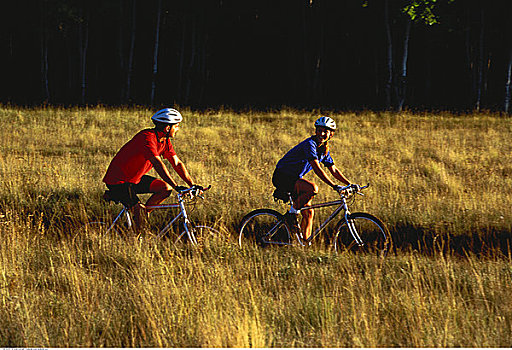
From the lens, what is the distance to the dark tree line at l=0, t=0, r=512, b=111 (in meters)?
35.4

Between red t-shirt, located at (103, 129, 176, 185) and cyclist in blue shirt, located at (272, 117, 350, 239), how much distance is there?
144 centimetres

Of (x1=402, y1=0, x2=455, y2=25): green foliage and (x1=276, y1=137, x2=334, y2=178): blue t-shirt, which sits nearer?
(x1=276, y1=137, x2=334, y2=178): blue t-shirt

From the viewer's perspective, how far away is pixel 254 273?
645 cm

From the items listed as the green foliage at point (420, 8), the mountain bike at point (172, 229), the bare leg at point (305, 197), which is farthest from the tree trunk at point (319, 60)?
the mountain bike at point (172, 229)

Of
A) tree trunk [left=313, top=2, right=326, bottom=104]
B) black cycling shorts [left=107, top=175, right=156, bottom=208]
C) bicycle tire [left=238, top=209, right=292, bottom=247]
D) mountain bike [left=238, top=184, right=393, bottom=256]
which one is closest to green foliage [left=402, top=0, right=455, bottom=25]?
tree trunk [left=313, top=2, right=326, bottom=104]

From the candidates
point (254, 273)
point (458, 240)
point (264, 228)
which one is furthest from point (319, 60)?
point (254, 273)

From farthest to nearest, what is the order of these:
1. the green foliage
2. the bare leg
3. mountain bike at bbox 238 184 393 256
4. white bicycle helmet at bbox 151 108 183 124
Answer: the green foliage < the bare leg < mountain bike at bbox 238 184 393 256 < white bicycle helmet at bbox 151 108 183 124

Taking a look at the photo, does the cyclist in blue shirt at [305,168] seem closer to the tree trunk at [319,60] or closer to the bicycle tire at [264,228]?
the bicycle tire at [264,228]

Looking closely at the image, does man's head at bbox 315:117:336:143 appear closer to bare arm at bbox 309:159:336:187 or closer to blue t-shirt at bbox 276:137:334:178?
blue t-shirt at bbox 276:137:334:178

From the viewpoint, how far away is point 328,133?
23.2ft

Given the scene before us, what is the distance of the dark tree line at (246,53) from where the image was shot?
116 feet

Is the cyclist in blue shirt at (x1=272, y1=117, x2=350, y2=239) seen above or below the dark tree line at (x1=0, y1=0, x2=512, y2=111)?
below

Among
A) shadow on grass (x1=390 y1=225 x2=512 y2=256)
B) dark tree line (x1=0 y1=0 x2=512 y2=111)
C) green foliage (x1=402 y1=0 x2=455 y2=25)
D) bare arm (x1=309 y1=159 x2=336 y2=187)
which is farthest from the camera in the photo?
dark tree line (x1=0 y1=0 x2=512 y2=111)

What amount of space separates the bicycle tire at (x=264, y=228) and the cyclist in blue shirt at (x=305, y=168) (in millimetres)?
172
